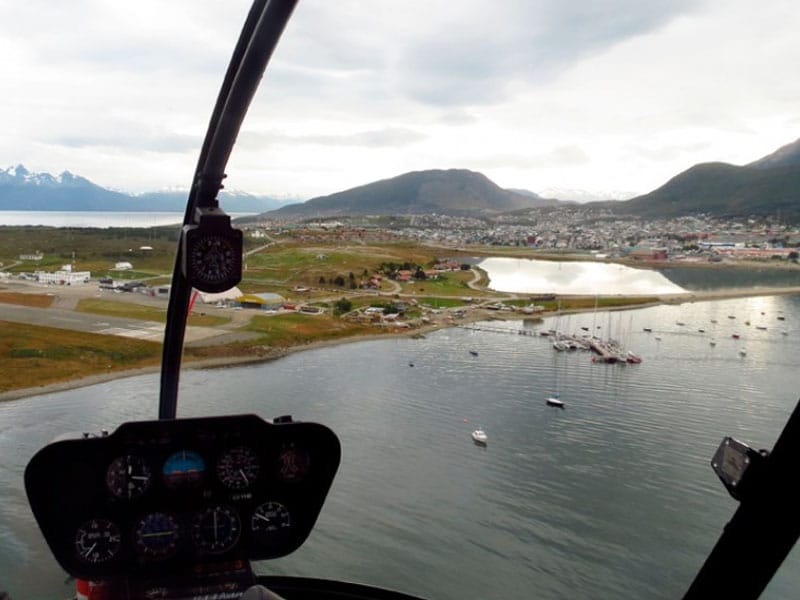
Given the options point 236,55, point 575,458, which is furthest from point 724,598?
point 575,458

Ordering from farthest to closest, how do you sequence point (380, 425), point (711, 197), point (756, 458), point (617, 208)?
point (617, 208) → point (711, 197) → point (380, 425) → point (756, 458)

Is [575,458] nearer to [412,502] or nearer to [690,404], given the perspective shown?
[412,502]

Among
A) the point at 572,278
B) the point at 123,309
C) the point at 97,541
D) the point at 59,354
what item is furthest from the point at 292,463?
the point at 572,278

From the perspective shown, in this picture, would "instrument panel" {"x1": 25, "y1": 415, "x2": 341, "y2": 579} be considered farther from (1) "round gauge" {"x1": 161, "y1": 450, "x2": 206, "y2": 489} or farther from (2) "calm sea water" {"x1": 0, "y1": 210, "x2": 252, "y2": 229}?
(2) "calm sea water" {"x1": 0, "y1": 210, "x2": 252, "y2": 229}

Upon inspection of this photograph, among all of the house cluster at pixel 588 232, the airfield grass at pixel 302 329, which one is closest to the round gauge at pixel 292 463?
the airfield grass at pixel 302 329

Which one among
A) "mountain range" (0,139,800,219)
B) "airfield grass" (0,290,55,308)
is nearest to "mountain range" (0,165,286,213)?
"mountain range" (0,139,800,219)

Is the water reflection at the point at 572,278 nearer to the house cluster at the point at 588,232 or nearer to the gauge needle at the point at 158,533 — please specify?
the house cluster at the point at 588,232
